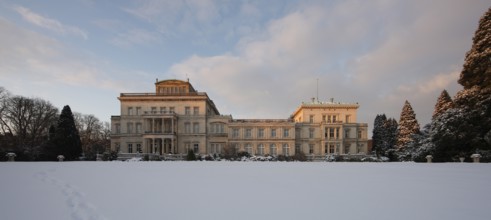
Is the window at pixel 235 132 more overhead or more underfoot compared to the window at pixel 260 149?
more overhead

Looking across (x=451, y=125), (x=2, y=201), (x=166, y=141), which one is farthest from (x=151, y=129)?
(x=2, y=201)

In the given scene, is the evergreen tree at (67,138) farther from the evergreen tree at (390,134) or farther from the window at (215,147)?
the evergreen tree at (390,134)

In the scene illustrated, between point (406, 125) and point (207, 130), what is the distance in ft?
110

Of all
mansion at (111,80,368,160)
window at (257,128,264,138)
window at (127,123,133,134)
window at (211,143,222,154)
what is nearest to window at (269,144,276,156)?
mansion at (111,80,368,160)

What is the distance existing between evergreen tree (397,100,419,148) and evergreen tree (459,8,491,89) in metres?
22.9

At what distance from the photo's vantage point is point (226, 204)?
5445mm

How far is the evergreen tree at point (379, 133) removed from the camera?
5581 centimetres

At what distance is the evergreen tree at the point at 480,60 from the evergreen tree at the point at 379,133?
35.0m

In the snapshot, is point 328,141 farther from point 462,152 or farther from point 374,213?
point 374,213

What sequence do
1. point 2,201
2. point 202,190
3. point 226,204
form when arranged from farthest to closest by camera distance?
1. point 202,190
2. point 2,201
3. point 226,204

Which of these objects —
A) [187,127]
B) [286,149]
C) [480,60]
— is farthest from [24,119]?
[480,60]

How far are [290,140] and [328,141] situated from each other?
22.8ft

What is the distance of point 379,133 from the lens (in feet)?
188

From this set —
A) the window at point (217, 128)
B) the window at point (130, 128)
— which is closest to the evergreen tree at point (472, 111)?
the window at point (217, 128)
